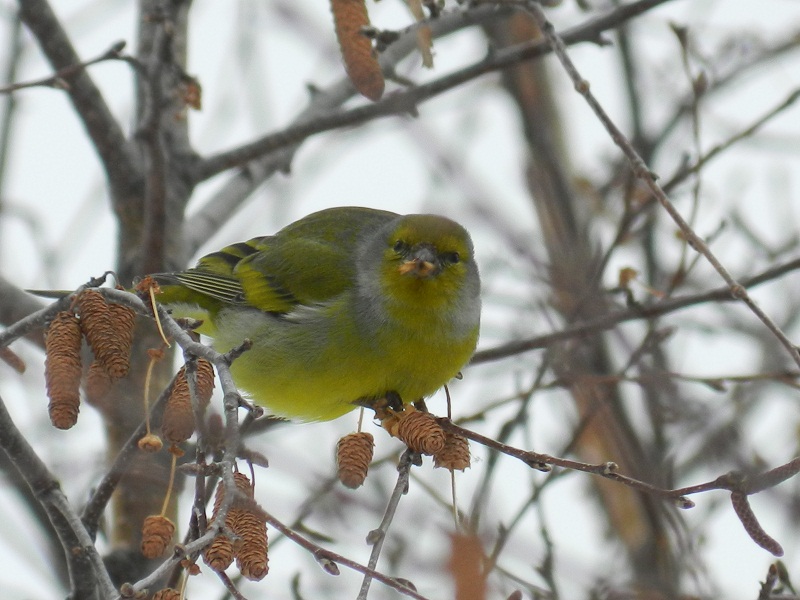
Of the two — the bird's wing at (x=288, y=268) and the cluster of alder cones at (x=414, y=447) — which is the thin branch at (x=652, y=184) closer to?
the cluster of alder cones at (x=414, y=447)

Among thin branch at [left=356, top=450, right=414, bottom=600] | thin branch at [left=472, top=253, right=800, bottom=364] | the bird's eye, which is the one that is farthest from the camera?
the bird's eye

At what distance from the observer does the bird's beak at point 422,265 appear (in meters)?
4.54

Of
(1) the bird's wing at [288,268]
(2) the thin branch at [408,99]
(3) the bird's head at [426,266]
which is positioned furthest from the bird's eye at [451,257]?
(2) the thin branch at [408,99]

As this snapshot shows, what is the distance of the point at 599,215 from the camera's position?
6.77m

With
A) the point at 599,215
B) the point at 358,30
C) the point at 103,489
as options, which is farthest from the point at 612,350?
the point at 103,489

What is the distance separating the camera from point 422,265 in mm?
4559

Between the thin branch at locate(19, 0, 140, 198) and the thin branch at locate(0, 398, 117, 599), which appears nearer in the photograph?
the thin branch at locate(0, 398, 117, 599)

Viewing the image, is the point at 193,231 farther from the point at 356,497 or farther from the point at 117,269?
the point at 356,497

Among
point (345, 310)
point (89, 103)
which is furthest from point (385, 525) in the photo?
point (89, 103)

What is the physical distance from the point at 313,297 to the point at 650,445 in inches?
101

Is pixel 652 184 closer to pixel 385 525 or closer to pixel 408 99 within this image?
pixel 385 525

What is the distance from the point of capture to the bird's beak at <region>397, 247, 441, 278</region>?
454cm

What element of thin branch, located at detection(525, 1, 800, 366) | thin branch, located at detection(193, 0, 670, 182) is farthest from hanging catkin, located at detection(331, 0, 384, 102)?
thin branch, located at detection(193, 0, 670, 182)

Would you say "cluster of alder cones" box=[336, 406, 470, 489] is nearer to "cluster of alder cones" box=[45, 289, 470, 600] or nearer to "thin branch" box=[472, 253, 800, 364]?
"cluster of alder cones" box=[45, 289, 470, 600]
